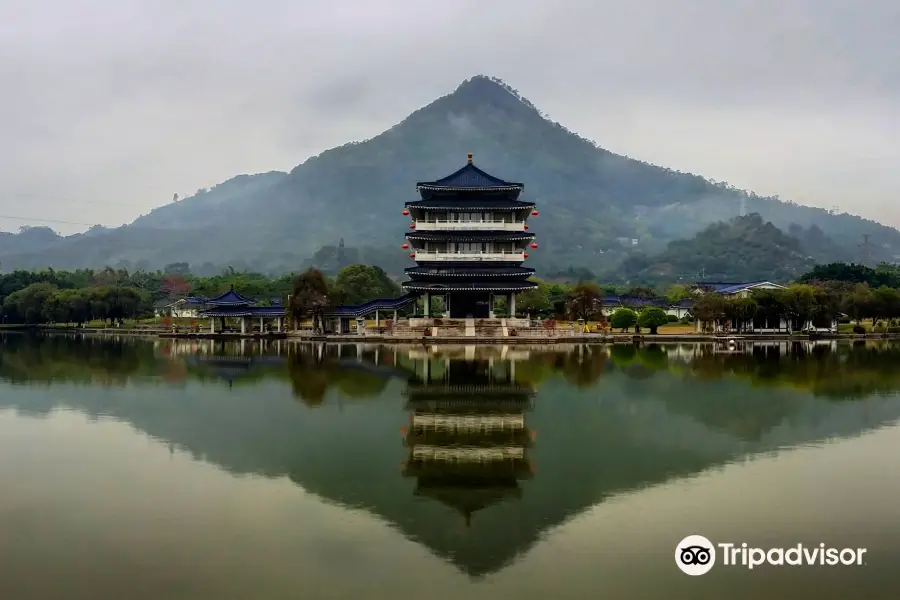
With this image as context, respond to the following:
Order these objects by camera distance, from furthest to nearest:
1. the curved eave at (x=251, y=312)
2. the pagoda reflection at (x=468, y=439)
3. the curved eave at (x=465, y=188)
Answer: the curved eave at (x=251, y=312), the curved eave at (x=465, y=188), the pagoda reflection at (x=468, y=439)

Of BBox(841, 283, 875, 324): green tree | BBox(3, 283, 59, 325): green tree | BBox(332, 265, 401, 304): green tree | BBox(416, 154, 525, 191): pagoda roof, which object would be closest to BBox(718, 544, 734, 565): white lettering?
BBox(416, 154, 525, 191): pagoda roof

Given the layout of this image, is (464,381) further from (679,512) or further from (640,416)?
(679,512)

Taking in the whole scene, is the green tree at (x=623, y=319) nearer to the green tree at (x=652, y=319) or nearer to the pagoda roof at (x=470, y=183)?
the green tree at (x=652, y=319)

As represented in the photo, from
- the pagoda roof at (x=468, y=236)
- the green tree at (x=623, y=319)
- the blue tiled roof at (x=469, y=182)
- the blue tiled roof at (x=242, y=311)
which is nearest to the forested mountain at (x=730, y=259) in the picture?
the green tree at (x=623, y=319)

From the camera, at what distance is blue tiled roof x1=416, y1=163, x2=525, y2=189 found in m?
46.9

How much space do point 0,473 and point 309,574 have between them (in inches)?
286

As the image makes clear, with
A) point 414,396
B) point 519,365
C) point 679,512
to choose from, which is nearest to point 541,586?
point 679,512

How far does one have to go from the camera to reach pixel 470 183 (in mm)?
47938

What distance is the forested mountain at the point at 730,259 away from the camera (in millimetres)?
160375

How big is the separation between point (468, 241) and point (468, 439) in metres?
32.4

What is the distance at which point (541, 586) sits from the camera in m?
7.77

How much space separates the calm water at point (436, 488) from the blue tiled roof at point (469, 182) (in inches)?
1002

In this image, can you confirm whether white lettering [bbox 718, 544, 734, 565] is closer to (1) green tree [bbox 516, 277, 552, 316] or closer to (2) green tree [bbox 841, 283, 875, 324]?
A: (2) green tree [bbox 841, 283, 875, 324]

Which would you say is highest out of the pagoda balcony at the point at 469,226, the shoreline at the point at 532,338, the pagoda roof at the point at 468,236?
the pagoda balcony at the point at 469,226
